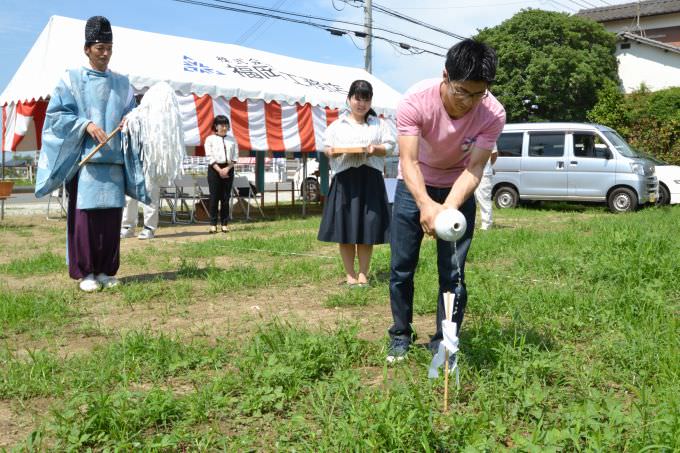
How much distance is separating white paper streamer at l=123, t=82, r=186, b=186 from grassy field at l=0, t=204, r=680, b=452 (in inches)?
47.8

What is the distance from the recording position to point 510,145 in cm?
1430

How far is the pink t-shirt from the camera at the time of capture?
9.40ft

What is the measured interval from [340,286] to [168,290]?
1.38 meters

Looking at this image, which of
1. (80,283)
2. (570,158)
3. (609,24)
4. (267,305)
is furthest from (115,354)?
(609,24)

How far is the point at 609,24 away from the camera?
35.8 m

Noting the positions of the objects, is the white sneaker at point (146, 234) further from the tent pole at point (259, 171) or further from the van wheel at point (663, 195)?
the van wheel at point (663, 195)

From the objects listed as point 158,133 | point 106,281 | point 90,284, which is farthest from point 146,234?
point 90,284

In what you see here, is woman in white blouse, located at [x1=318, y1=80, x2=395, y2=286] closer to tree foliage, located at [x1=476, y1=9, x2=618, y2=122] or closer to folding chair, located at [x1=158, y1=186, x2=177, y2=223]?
folding chair, located at [x1=158, y1=186, x2=177, y2=223]

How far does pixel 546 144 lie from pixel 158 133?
9613 mm

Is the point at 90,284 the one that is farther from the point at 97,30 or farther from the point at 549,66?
the point at 549,66

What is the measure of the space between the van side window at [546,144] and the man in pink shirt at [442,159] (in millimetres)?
11343

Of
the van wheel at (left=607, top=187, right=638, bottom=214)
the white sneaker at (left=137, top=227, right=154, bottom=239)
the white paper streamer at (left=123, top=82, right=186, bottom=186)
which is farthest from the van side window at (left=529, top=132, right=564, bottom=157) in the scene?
the white paper streamer at (left=123, top=82, right=186, bottom=186)

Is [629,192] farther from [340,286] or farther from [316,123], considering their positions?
[340,286]

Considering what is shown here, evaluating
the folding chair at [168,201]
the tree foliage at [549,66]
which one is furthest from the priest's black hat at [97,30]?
the tree foliage at [549,66]
